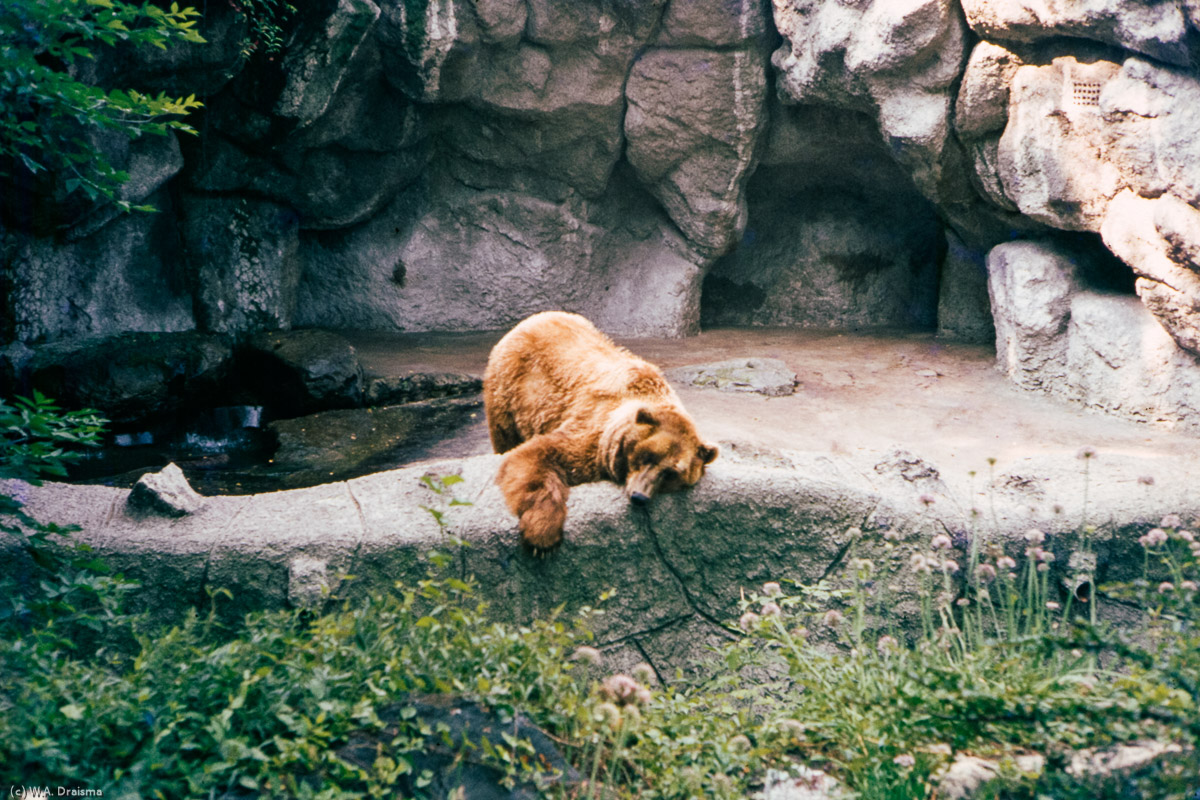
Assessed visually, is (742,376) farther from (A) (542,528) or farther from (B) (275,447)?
(A) (542,528)

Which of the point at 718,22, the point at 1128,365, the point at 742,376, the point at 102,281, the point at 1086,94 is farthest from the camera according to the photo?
the point at 718,22

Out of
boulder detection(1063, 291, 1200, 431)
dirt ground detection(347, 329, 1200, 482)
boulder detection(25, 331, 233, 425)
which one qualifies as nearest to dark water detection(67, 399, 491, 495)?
boulder detection(25, 331, 233, 425)

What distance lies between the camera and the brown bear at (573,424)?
10.8 ft

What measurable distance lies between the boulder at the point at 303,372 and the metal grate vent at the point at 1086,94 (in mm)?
5840

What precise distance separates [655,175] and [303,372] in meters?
4.50

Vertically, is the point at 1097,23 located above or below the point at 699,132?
above

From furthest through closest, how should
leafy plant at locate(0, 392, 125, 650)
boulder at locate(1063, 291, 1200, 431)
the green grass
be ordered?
1. boulder at locate(1063, 291, 1200, 431)
2. leafy plant at locate(0, 392, 125, 650)
3. the green grass

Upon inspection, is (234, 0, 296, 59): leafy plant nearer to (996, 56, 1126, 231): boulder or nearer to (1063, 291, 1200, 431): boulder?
(996, 56, 1126, 231): boulder

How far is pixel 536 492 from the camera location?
3.29 m

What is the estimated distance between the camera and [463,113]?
915 cm

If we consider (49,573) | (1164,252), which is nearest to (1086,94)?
(1164,252)

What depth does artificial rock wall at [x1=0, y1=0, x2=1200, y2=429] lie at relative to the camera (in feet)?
21.1

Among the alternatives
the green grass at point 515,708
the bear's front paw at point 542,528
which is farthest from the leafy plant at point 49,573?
the bear's front paw at point 542,528

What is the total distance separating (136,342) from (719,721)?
19.4 ft
